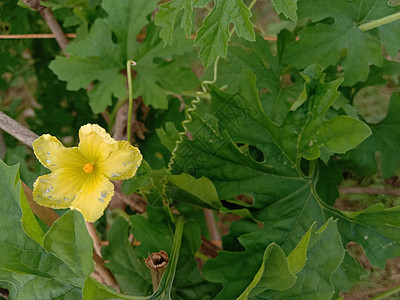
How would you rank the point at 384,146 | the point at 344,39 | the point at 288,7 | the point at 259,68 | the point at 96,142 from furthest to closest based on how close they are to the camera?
the point at 384,146
the point at 259,68
the point at 344,39
the point at 288,7
the point at 96,142

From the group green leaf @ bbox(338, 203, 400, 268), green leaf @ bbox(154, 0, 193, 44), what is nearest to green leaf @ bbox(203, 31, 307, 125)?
green leaf @ bbox(154, 0, 193, 44)

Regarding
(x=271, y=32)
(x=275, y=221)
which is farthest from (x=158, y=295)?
(x=271, y=32)

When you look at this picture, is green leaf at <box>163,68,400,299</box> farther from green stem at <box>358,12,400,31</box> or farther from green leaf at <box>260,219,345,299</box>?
green stem at <box>358,12,400,31</box>

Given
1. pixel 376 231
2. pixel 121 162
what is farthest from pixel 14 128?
pixel 376 231

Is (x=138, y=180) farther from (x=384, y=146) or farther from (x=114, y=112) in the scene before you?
(x=384, y=146)

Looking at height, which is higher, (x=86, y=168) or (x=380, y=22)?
(x=380, y=22)

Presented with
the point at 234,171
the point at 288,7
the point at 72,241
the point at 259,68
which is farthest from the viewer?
the point at 259,68
